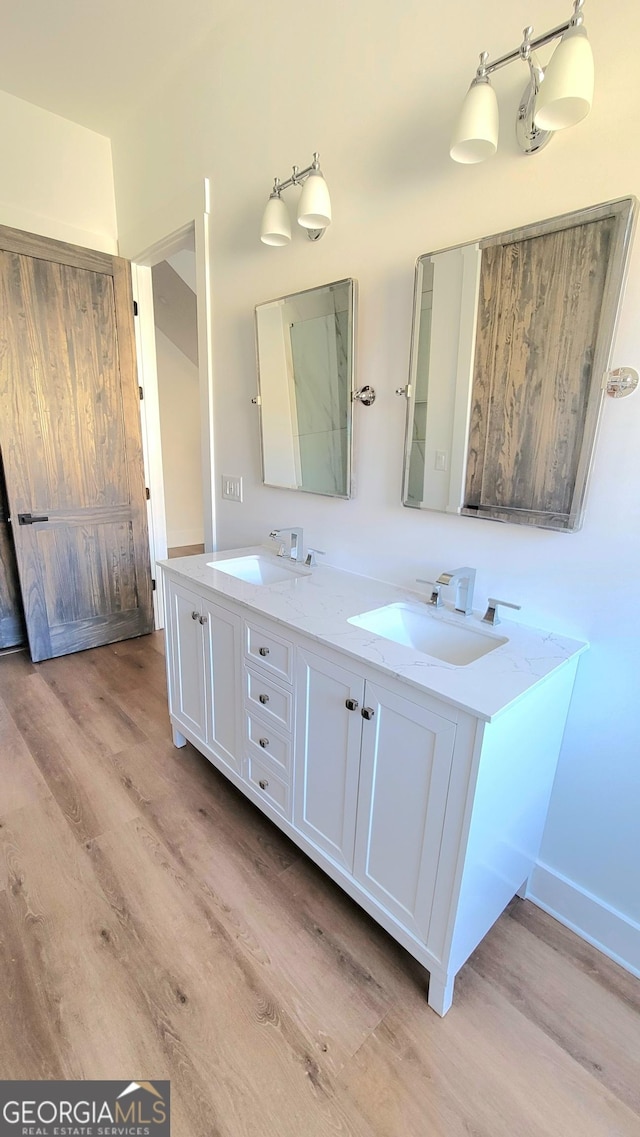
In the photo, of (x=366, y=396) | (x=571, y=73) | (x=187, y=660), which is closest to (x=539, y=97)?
(x=571, y=73)

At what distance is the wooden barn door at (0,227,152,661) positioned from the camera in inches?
97.4

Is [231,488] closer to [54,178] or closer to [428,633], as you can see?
[428,633]

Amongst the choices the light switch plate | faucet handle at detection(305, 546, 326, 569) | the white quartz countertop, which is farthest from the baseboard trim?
the light switch plate

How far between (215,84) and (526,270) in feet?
5.75

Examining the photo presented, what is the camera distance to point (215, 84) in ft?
6.47

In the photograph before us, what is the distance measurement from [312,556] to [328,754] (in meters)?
0.82

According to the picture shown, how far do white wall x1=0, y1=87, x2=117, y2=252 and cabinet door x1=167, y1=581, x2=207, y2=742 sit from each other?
225cm

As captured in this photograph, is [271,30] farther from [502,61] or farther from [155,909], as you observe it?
[155,909]

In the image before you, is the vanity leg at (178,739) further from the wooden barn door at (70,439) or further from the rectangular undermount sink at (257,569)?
the wooden barn door at (70,439)

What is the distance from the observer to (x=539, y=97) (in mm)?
975

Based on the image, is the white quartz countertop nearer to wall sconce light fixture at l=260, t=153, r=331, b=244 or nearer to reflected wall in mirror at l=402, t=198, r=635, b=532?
reflected wall in mirror at l=402, t=198, r=635, b=532

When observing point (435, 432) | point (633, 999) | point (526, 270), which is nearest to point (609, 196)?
point (526, 270)

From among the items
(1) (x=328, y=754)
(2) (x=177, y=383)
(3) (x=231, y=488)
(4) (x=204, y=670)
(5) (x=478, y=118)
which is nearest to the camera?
(5) (x=478, y=118)

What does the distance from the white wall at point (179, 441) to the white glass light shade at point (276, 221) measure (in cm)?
363
